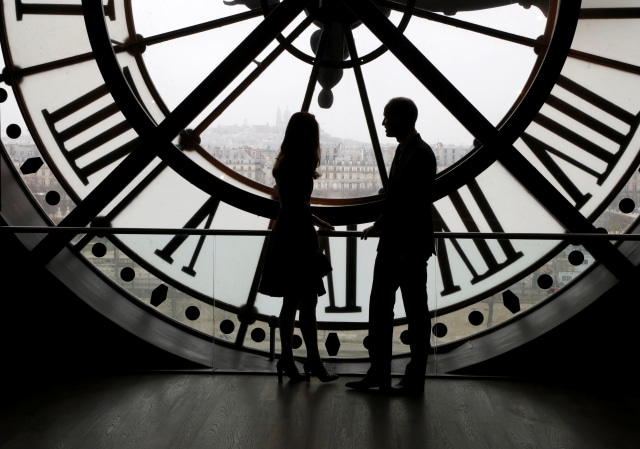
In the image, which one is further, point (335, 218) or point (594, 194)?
point (594, 194)

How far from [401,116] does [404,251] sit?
0.40 meters

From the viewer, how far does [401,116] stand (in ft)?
7.80

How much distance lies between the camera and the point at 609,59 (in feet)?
10.5

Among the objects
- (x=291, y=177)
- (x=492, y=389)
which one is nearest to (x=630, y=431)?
(x=492, y=389)

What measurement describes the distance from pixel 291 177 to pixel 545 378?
109 centimetres

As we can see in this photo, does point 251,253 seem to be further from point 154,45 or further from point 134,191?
point 154,45

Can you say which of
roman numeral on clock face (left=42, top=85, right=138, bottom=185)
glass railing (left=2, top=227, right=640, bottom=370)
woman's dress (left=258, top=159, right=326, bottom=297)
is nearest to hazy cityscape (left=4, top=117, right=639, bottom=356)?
glass railing (left=2, top=227, right=640, bottom=370)

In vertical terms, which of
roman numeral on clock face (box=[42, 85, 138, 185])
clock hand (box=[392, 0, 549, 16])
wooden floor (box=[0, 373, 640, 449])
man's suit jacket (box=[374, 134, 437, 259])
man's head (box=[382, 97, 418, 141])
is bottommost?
wooden floor (box=[0, 373, 640, 449])

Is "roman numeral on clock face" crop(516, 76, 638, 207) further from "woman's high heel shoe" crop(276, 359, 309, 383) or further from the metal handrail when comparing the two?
"woman's high heel shoe" crop(276, 359, 309, 383)

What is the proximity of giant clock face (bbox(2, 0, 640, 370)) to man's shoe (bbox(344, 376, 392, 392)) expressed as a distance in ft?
0.91

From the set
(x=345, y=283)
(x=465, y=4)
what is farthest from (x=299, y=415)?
(x=465, y=4)

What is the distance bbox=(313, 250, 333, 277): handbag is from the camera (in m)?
2.48

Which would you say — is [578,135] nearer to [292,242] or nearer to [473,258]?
[473,258]

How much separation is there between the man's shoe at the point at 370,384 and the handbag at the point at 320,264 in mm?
350
